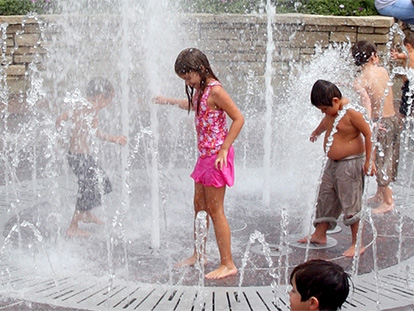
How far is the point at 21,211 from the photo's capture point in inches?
205

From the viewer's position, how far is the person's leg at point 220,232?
13.1 feet

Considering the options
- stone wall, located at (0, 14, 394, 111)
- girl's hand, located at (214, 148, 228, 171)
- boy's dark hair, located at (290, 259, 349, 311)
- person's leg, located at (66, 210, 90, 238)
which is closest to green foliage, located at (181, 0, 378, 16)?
stone wall, located at (0, 14, 394, 111)

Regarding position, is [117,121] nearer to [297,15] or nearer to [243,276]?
[297,15]

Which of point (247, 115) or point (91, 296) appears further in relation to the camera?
point (247, 115)

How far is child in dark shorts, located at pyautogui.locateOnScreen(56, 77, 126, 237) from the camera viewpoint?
4773 millimetres

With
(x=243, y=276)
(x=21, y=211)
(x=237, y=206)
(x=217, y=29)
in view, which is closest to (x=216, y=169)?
(x=243, y=276)

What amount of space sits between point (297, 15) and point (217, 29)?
1140 mm

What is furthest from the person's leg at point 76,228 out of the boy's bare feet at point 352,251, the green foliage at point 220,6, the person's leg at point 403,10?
the green foliage at point 220,6

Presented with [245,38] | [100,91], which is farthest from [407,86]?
[245,38]

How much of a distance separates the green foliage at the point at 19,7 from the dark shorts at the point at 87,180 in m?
6.27

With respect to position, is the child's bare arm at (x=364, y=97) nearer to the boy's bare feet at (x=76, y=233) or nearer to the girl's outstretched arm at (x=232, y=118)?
the girl's outstretched arm at (x=232, y=118)

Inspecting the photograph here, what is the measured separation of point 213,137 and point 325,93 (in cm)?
72

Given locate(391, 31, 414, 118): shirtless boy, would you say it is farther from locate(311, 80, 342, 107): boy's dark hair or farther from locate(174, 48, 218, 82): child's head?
locate(174, 48, 218, 82): child's head

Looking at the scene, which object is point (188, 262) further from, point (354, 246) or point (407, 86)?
point (407, 86)
